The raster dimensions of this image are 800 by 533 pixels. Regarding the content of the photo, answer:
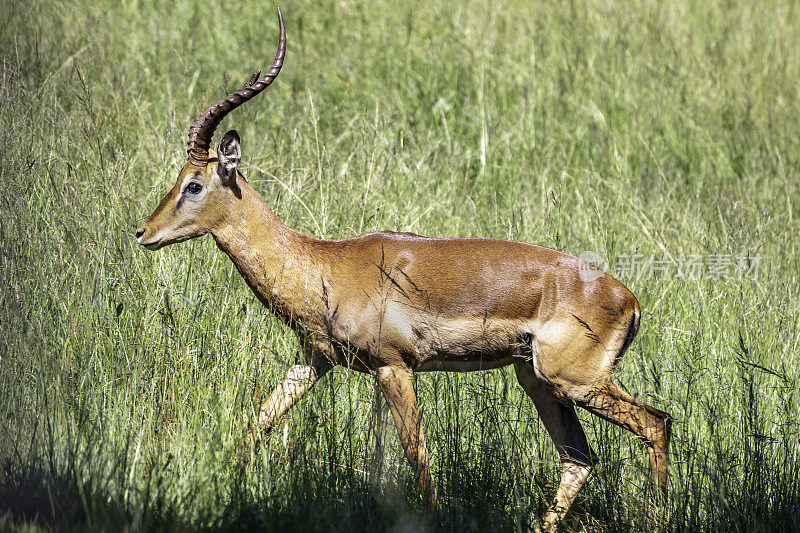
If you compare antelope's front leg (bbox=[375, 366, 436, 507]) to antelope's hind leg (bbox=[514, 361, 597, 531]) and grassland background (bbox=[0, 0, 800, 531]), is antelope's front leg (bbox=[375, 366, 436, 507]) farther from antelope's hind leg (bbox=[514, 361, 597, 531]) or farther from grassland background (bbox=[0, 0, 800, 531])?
antelope's hind leg (bbox=[514, 361, 597, 531])

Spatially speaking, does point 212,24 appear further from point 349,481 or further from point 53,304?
point 349,481

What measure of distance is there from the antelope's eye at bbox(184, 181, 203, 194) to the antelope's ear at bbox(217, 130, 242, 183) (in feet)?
0.38

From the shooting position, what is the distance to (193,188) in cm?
464

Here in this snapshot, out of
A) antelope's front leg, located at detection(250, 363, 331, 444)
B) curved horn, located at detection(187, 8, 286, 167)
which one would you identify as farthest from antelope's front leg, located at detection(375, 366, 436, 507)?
curved horn, located at detection(187, 8, 286, 167)

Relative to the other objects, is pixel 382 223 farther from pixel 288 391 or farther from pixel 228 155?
pixel 288 391

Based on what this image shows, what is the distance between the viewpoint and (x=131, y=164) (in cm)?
647

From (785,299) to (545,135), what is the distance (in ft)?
10.1

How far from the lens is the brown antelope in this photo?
4.45 meters

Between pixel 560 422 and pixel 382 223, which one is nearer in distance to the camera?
pixel 560 422

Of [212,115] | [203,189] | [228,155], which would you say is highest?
[212,115]

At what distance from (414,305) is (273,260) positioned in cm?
73

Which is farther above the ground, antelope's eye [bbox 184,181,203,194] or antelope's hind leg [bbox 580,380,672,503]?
antelope's eye [bbox 184,181,203,194]

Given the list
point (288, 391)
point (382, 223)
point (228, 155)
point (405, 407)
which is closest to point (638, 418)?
point (405, 407)

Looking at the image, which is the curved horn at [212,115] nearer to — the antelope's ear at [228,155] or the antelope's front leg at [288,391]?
the antelope's ear at [228,155]
